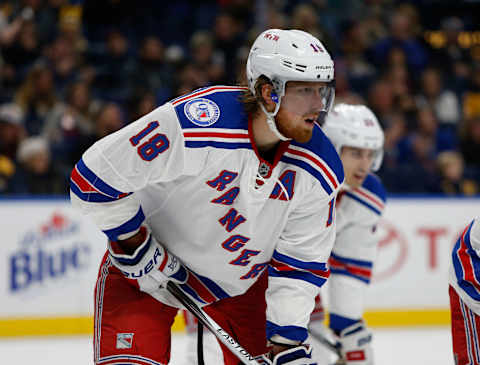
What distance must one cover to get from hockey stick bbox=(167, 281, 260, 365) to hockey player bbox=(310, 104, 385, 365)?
0.72 m

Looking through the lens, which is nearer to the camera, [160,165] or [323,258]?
[160,165]

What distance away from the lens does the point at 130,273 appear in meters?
2.29

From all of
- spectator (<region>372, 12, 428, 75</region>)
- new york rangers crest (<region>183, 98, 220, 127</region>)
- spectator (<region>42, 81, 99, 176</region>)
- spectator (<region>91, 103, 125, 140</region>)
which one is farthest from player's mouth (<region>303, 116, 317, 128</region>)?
spectator (<region>372, 12, 428, 75</region>)

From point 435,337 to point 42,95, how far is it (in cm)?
319

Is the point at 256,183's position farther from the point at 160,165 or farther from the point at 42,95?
the point at 42,95

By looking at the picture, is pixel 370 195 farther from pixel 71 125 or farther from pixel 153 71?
pixel 153 71

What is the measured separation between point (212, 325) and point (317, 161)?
62 centimetres

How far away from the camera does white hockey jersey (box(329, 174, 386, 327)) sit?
3.06 m

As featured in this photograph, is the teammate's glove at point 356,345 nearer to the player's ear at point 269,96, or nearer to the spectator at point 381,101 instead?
the player's ear at point 269,96

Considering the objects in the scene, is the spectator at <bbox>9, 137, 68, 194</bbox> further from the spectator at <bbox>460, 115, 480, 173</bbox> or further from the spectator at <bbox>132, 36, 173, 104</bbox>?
the spectator at <bbox>460, 115, 480, 173</bbox>

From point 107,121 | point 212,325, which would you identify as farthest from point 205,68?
point 212,325

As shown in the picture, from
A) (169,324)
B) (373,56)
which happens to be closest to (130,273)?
(169,324)

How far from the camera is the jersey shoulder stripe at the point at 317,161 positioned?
7.54 ft

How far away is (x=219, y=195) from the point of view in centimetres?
227
